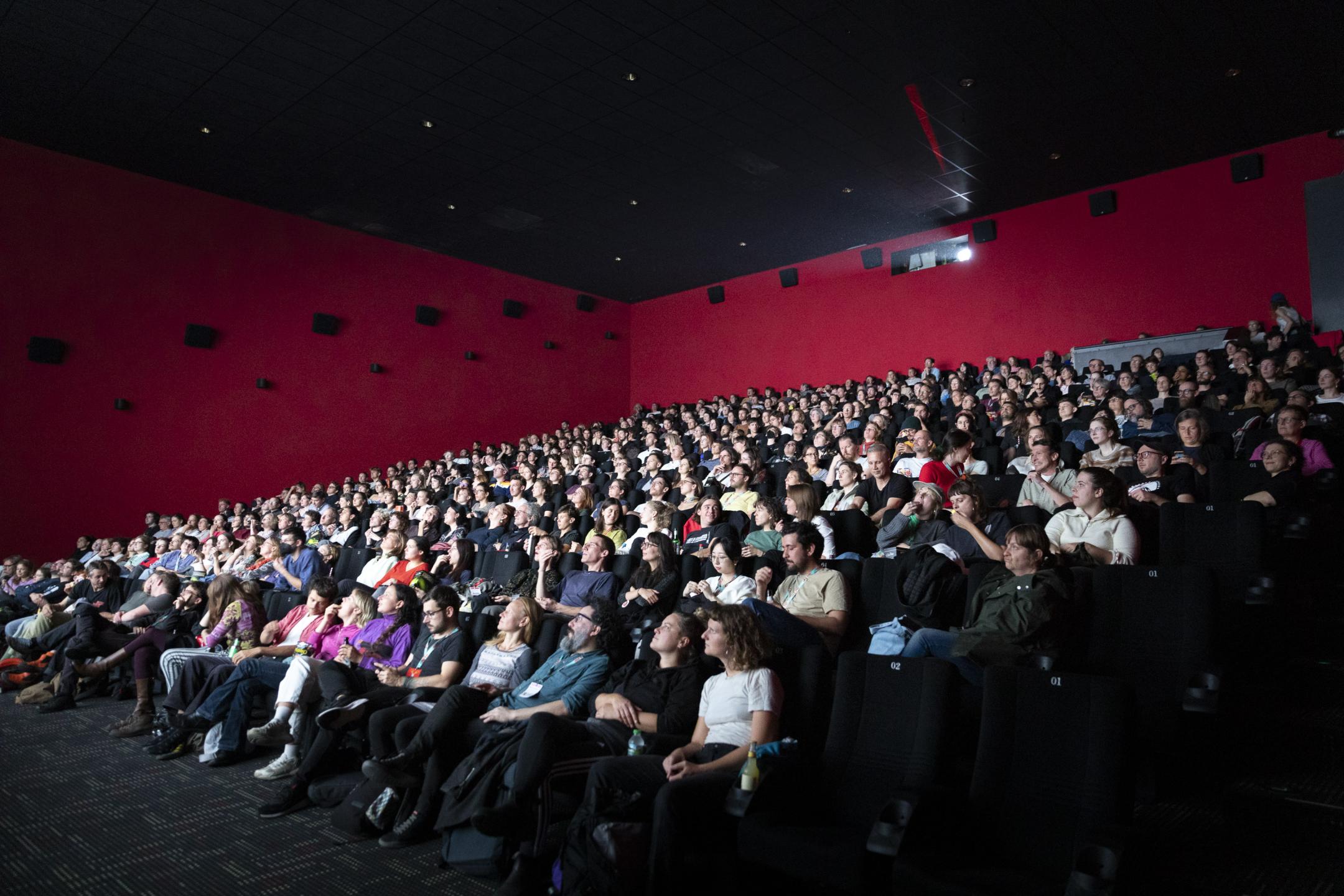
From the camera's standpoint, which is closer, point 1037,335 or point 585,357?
point 1037,335

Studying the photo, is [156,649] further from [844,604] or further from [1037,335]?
[1037,335]

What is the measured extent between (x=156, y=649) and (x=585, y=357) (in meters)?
9.47

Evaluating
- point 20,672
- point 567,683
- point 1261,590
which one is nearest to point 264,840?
point 567,683

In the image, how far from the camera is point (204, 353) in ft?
30.2

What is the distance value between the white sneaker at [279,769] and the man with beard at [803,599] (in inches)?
84.6

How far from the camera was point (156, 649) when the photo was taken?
15.3 feet

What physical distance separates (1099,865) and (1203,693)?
0.89 m

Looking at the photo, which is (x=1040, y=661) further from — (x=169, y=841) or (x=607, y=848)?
(x=169, y=841)

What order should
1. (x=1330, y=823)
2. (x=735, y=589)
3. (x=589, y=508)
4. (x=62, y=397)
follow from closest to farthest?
(x=1330, y=823), (x=735, y=589), (x=589, y=508), (x=62, y=397)

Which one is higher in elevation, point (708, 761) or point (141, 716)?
point (708, 761)

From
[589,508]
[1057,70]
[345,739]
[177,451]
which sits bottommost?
[345,739]

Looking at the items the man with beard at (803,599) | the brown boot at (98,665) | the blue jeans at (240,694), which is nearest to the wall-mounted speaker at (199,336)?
the brown boot at (98,665)

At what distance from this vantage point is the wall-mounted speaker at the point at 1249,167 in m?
7.83

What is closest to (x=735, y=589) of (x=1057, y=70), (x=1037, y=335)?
(x=1057, y=70)
